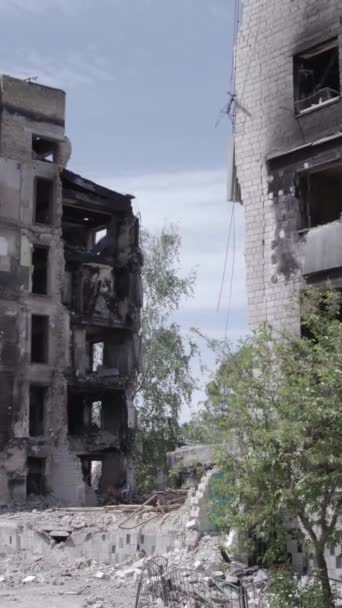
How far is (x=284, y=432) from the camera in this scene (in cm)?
1224

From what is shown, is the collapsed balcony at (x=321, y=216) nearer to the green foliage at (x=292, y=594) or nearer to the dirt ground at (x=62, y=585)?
→ the green foliage at (x=292, y=594)

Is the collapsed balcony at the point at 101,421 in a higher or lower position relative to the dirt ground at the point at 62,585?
higher

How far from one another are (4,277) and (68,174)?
22.0 feet

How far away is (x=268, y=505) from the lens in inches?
494

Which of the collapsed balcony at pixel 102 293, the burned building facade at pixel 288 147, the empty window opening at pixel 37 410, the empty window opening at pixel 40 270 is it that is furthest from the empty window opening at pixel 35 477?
the burned building facade at pixel 288 147

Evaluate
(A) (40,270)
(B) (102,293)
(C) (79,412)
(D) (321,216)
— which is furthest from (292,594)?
(C) (79,412)

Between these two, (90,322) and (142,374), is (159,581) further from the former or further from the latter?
(142,374)

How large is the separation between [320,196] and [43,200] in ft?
79.2

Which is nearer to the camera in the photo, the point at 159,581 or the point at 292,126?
the point at 159,581

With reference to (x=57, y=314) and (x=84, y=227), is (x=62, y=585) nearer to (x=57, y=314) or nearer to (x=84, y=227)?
(x=57, y=314)

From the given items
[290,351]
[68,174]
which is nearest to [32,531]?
[290,351]

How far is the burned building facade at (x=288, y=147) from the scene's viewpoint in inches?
794

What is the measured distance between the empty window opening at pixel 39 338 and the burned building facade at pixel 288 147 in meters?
20.5

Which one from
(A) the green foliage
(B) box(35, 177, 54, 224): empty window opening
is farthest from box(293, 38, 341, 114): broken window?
(B) box(35, 177, 54, 224): empty window opening
